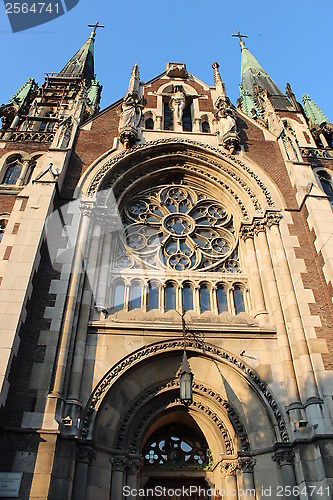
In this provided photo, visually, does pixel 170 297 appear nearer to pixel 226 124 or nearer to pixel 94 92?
pixel 226 124

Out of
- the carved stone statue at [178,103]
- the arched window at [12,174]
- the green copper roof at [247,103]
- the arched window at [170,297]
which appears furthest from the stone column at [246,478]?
the green copper roof at [247,103]

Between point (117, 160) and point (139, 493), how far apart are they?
10082mm

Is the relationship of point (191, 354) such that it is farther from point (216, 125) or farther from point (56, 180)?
point (216, 125)

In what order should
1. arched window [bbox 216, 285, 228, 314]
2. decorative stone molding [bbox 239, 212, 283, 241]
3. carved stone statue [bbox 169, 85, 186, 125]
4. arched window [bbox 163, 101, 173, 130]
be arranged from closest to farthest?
arched window [bbox 216, 285, 228, 314] < decorative stone molding [bbox 239, 212, 283, 241] < carved stone statue [bbox 169, 85, 186, 125] < arched window [bbox 163, 101, 173, 130]

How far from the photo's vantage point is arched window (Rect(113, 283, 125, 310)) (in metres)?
12.3

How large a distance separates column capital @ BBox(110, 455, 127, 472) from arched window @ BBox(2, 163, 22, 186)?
10.4 metres

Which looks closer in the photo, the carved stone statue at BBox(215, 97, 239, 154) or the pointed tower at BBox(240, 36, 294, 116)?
the carved stone statue at BBox(215, 97, 239, 154)

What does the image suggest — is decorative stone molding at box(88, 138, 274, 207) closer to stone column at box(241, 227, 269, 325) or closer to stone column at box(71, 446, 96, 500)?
stone column at box(241, 227, 269, 325)

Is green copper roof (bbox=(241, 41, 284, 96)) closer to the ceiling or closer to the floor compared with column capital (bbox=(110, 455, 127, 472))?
closer to the ceiling

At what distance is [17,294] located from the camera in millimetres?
10117

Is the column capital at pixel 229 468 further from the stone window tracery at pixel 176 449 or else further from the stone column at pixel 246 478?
the stone window tracery at pixel 176 449

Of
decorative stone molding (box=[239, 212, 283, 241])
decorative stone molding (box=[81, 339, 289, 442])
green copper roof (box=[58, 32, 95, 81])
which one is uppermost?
green copper roof (box=[58, 32, 95, 81])

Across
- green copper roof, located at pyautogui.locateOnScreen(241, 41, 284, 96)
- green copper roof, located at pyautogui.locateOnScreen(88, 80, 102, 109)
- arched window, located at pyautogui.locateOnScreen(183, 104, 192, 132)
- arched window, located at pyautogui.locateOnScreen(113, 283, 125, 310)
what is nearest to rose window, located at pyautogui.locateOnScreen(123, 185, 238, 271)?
arched window, located at pyautogui.locateOnScreen(113, 283, 125, 310)

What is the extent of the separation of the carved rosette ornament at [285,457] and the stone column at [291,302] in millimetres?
1255
